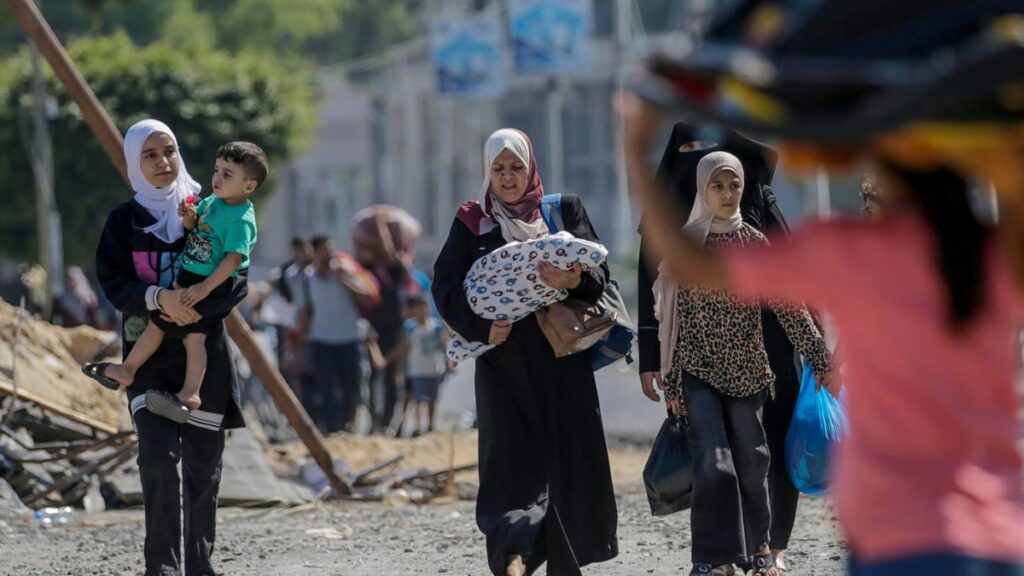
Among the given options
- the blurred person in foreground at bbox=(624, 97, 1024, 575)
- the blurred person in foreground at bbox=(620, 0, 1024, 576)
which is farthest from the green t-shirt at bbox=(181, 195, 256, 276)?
the blurred person in foreground at bbox=(624, 97, 1024, 575)

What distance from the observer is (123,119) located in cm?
3388

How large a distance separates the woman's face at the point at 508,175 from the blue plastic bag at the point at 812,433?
142cm

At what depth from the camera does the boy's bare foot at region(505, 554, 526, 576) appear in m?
6.54

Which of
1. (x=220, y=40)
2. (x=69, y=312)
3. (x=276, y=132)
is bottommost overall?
(x=69, y=312)

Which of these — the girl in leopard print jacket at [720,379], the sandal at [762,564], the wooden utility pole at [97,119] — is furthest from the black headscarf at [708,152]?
the wooden utility pole at [97,119]

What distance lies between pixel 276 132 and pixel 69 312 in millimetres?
15052

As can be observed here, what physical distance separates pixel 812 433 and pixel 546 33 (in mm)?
29514

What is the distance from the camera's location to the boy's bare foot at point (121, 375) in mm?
6953

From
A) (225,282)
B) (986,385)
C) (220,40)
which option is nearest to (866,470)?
(986,385)

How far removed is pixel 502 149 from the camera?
21.7 feet

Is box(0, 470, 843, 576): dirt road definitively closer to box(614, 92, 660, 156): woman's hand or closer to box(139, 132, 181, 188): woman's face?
box(139, 132, 181, 188): woman's face

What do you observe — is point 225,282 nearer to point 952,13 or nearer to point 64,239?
point 952,13

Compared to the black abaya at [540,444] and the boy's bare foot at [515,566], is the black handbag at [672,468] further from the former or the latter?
the boy's bare foot at [515,566]

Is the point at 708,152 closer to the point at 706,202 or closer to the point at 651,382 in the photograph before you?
the point at 706,202
